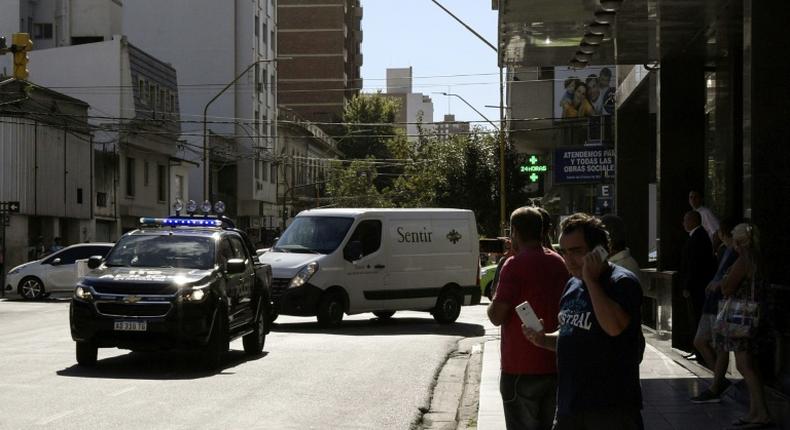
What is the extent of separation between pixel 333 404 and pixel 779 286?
171 inches

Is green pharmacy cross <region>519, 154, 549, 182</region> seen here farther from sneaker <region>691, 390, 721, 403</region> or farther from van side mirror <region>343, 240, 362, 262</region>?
sneaker <region>691, 390, 721, 403</region>

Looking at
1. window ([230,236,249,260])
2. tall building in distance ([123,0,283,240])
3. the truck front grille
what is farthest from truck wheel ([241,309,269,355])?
tall building in distance ([123,0,283,240])

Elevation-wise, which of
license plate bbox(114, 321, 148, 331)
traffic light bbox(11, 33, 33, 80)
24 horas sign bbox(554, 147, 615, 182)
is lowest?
license plate bbox(114, 321, 148, 331)

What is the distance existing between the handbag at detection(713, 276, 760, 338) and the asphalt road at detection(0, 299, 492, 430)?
307 centimetres

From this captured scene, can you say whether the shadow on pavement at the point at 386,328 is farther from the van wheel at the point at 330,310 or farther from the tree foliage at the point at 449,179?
the tree foliage at the point at 449,179

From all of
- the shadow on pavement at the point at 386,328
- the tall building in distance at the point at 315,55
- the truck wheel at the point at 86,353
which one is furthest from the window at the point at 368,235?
the tall building in distance at the point at 315,55

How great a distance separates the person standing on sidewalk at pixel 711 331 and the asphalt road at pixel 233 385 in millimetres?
2773

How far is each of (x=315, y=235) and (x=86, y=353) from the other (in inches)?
372

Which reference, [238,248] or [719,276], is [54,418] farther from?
[238,248]

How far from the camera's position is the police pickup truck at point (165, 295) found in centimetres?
1449

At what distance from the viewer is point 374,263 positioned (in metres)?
24.0

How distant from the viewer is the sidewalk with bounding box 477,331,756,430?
10.4m

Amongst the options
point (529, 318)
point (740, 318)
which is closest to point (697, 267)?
point (740, 318)

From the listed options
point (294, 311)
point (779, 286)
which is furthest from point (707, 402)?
point (294, 311)
